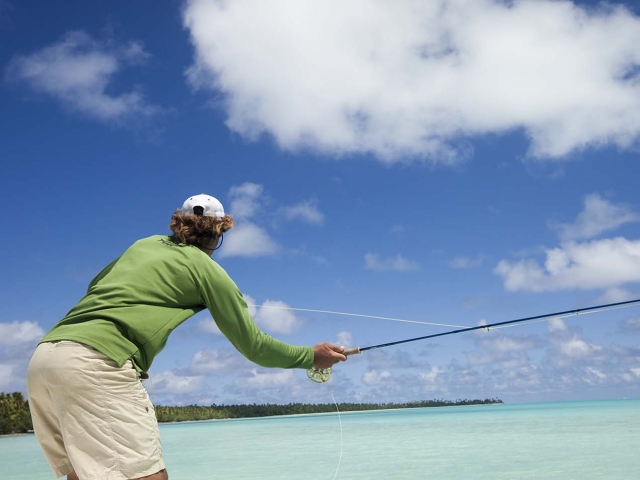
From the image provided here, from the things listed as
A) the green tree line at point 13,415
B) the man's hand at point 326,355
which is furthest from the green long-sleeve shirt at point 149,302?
the green tree line at point 13,415

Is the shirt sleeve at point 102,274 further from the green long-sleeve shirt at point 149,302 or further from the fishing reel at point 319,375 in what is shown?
the fishing reel at point 319,375

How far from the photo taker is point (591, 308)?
5891 millimetres

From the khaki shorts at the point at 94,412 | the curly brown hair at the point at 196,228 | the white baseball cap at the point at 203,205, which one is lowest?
the khaki shorts at the point at 94,412

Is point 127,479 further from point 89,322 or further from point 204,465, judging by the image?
point 204,465

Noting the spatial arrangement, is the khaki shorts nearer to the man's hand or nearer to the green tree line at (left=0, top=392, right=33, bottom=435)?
the man's hand

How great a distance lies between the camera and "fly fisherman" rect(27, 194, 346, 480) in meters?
2.62

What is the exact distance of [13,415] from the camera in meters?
73.0

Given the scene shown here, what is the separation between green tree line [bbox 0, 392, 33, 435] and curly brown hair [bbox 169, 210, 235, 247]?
250ft

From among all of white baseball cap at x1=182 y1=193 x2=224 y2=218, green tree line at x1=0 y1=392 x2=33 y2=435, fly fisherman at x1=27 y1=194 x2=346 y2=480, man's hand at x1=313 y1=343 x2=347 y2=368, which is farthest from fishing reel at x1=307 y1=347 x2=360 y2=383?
green tree line at x1=0 y1=392 x2=33 y2=435

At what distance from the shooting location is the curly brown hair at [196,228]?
3.12 m

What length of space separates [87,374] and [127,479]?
17.0 inches

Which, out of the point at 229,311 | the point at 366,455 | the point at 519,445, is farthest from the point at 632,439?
the point at 229,311

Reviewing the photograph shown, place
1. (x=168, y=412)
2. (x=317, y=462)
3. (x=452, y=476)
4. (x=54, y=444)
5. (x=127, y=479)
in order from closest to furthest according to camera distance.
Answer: (x=127, y=479)
(x=54, y=444)
(x=452, y=476)
(x=317, y=462)
(x=168, y=412)

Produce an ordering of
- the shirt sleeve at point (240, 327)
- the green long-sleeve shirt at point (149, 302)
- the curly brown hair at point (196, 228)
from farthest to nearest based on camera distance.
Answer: the curly brown hair at point (196, 228)
the shirt sleeve at point (240, 327)
the green long-sleeve shirt at point (149, 302)
